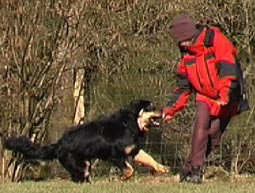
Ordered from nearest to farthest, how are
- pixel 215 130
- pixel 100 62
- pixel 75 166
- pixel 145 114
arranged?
pixel 215 130 → pixel 75 166 → pixel 145 114 → pixel 100 62

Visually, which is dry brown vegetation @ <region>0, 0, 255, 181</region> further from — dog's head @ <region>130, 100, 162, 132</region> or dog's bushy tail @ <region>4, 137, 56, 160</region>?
dog's head @ <region>130, 100, 162, 132</region>

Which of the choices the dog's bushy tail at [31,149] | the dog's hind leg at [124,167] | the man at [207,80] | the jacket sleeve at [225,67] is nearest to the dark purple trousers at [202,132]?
the man at [207,80]

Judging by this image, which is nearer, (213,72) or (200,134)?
(213,72)

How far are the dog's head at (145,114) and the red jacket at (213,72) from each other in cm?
174

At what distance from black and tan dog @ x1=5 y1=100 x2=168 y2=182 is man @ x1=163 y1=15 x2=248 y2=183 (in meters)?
1.61

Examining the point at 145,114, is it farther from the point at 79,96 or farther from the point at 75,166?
the point at 79,96

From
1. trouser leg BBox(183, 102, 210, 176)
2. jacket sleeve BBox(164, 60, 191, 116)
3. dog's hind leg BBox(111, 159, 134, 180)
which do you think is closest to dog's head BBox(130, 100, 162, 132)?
dog's hind leg BBox(111, 159, 134, 180)

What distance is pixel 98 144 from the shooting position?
36.2ft

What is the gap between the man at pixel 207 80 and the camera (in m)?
9.03

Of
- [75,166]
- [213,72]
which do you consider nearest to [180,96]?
[213,72]

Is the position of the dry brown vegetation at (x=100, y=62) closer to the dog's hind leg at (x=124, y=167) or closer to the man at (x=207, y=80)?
the dog's hind leg at (x=124, y=167)

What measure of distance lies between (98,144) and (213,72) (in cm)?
253

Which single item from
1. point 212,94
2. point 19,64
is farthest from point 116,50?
point 212,94

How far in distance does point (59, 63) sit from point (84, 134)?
5.40 ft
